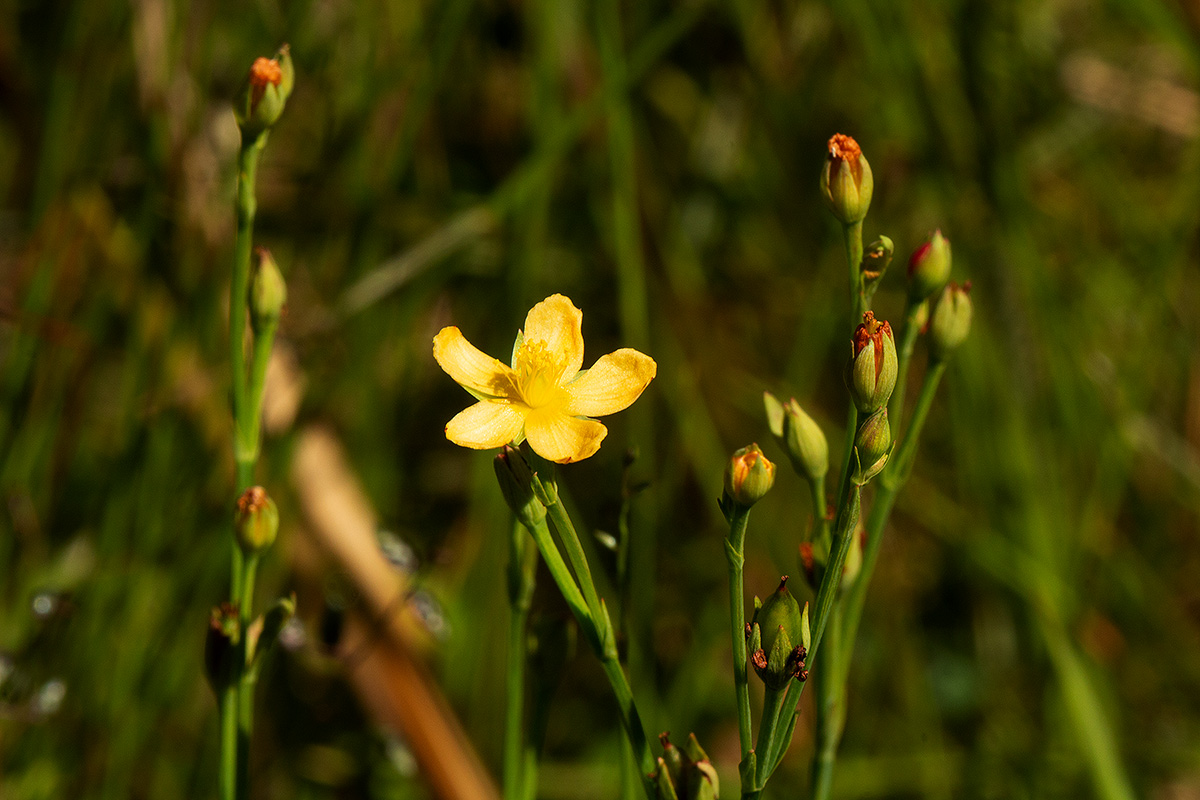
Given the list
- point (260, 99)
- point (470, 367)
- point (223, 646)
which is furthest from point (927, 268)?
point (223, 646)

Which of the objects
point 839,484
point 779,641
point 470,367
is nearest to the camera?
point 779,641

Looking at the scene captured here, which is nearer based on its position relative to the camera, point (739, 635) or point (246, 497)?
point (739, 635)

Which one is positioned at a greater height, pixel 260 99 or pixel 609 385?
pixel 260 99

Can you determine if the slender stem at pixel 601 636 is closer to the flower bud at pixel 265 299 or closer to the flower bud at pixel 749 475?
the flower bud at pixel 749 475

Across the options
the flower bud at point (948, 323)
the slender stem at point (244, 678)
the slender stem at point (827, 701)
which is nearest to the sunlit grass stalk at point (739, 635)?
the slender stem at point (827, 701)

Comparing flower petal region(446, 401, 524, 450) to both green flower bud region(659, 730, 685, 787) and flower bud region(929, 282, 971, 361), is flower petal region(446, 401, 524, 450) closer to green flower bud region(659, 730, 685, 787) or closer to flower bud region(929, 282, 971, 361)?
green flower bud region(659, 730, 685, 787)

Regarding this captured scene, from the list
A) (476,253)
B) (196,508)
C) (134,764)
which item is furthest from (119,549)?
(476,253)

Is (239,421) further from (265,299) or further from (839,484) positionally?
(839,484)
